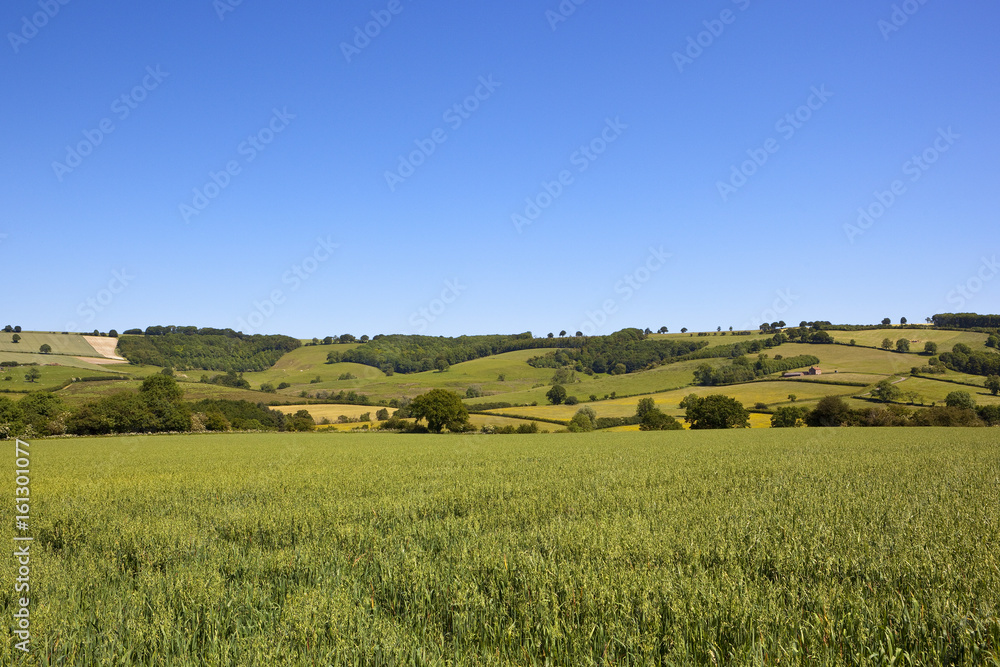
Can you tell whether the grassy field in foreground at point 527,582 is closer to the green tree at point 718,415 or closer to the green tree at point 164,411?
the green tree at point 718,415

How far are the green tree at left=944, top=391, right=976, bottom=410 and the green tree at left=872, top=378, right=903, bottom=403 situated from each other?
5151 millimetres

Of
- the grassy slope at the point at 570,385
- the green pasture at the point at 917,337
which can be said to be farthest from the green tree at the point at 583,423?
the green pasture at the point at 917,337

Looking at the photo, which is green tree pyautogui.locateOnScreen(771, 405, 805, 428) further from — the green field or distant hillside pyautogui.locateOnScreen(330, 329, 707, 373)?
the green field

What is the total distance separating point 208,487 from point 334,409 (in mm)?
76253

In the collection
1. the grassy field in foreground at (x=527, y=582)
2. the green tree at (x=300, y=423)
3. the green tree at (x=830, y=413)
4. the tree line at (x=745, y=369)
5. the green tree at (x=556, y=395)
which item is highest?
the tree line at (x=745, y=369)

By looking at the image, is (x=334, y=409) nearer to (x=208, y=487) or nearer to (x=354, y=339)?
(x=208, y=487)

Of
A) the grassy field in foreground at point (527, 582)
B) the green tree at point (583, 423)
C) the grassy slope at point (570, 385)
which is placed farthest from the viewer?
the grassy slope at point (570, 385)

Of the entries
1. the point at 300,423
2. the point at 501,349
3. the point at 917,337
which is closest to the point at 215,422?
the point at 300,423

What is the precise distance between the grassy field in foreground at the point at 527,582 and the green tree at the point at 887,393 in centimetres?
7383

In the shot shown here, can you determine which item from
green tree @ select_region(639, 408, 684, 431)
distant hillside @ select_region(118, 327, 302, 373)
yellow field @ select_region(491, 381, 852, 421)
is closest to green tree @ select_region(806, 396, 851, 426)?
yellow field @ select_region(491, 381, 852, 421)

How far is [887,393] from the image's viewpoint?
234 ft

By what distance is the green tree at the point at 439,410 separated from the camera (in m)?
64.7

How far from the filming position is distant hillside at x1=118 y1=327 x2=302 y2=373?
121 meters

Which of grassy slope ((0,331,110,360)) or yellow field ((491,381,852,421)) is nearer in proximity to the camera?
yellow field ((491,381,852,421))
